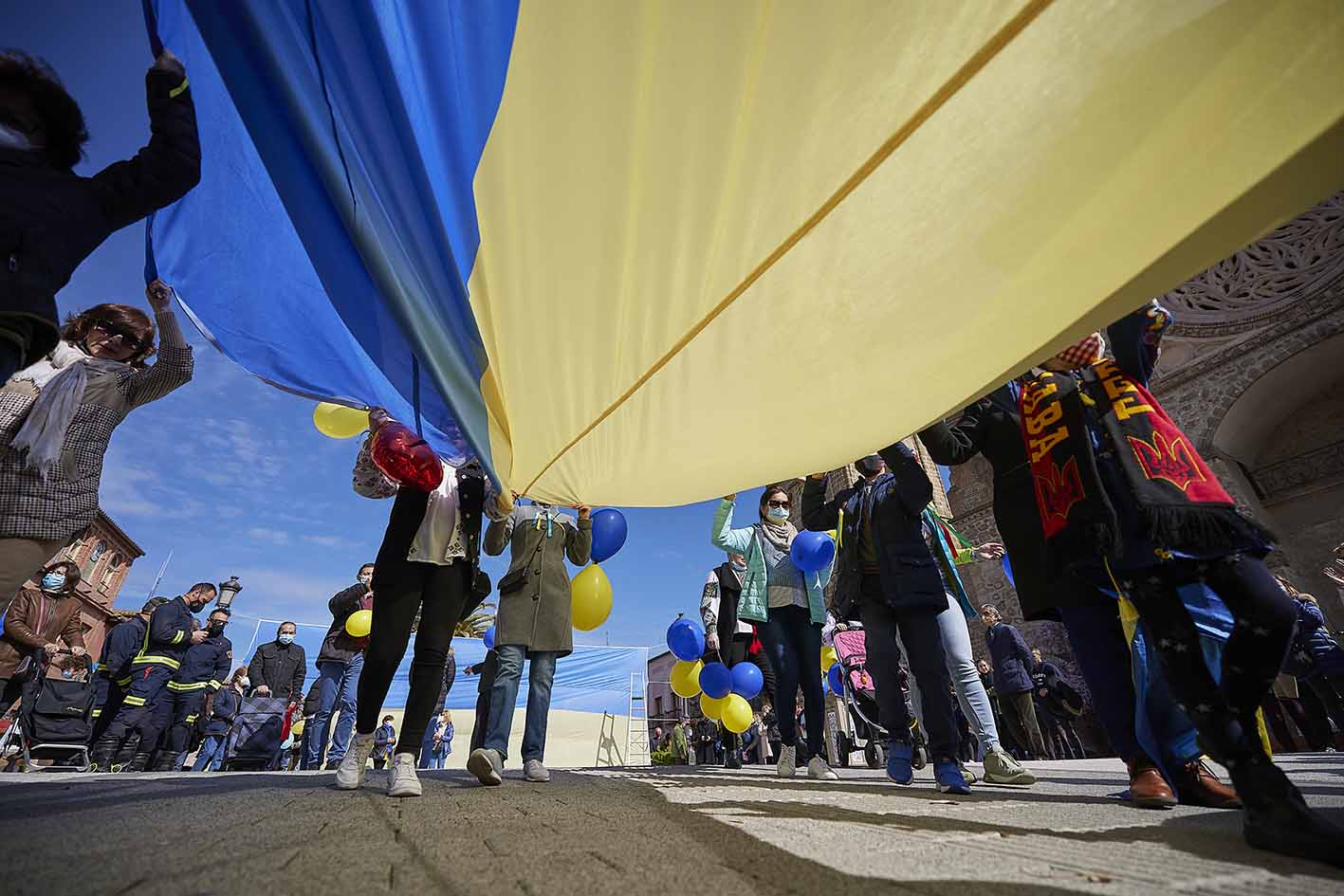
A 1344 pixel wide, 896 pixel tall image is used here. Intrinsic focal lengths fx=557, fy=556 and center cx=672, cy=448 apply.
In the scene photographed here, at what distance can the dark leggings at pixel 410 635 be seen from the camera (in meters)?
2.07

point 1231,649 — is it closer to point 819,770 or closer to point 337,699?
point 819,770

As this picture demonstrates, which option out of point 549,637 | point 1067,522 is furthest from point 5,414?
point 1067,522

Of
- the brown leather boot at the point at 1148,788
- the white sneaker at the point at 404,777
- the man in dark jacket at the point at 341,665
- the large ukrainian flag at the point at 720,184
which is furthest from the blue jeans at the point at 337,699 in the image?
the brown leather boot at the point at 1148,788

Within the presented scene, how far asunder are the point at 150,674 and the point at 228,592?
1.44 metres

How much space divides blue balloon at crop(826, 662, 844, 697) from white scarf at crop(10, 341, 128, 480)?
6.67 meters

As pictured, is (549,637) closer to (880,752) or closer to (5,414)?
(5,414)

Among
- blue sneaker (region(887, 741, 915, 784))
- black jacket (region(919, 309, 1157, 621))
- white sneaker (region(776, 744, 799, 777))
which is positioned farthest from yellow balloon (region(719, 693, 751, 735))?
black jacket (region(919, 309, 1157, 621))

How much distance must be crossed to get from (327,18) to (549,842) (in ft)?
5.81

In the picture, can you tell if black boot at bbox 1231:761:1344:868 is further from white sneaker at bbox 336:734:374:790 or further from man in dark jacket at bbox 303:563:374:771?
man in dark jacket at bbox 303:563:374:771

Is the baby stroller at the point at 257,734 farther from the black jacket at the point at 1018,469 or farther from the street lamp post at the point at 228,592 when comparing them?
the black jacket at the point at 1018,469

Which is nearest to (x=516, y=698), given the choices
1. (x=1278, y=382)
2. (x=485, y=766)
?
(x=485, y=766)

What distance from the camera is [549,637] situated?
2.82m

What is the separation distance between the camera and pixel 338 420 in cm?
264

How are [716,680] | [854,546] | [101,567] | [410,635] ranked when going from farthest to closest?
[101,567]
[716,680]
[854,546]
[410,635]
